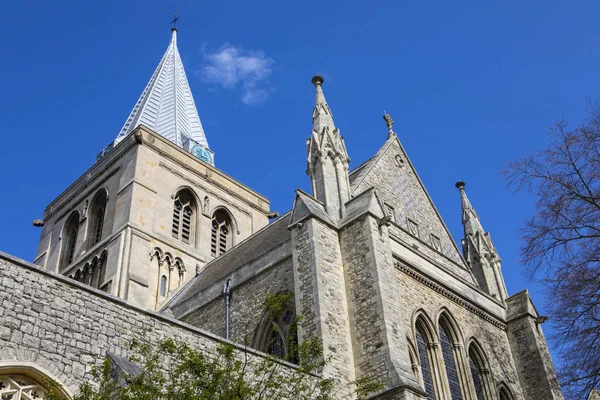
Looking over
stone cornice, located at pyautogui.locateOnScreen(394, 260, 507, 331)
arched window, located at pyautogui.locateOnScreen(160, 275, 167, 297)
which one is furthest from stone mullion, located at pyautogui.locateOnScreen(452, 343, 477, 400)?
arched window, located at pyautogui.locateOnScreen(160, 275, 167, 297)

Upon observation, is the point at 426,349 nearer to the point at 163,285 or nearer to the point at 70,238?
the point at 163,285

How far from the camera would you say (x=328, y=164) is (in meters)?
19.3

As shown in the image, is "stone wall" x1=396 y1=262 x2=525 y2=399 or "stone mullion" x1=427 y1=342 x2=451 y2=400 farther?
"stone wall" x1=396 y1=262 x2=525 y2=399

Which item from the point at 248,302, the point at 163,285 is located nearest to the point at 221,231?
the point at 163,285

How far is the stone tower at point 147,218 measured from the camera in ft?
88.5

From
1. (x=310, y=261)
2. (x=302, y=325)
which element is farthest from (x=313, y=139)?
(x=302, y=325)

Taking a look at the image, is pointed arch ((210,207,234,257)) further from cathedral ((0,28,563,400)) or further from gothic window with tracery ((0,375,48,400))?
gothic window with tracery ((0,375,48,400))

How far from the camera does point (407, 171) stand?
2391 cm

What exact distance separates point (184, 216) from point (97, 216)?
4.02 m

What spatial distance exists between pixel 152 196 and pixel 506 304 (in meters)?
15.3

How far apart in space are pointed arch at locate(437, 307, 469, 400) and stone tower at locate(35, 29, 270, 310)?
38.0 feet

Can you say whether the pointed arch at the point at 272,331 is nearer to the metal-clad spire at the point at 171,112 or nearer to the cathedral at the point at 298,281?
the cathedral at the point at 298,281

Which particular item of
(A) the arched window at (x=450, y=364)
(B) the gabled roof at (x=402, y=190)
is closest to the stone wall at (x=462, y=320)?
(A) the arched window at (x=450, y=364)

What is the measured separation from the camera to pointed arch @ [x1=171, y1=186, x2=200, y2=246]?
98.9ft
